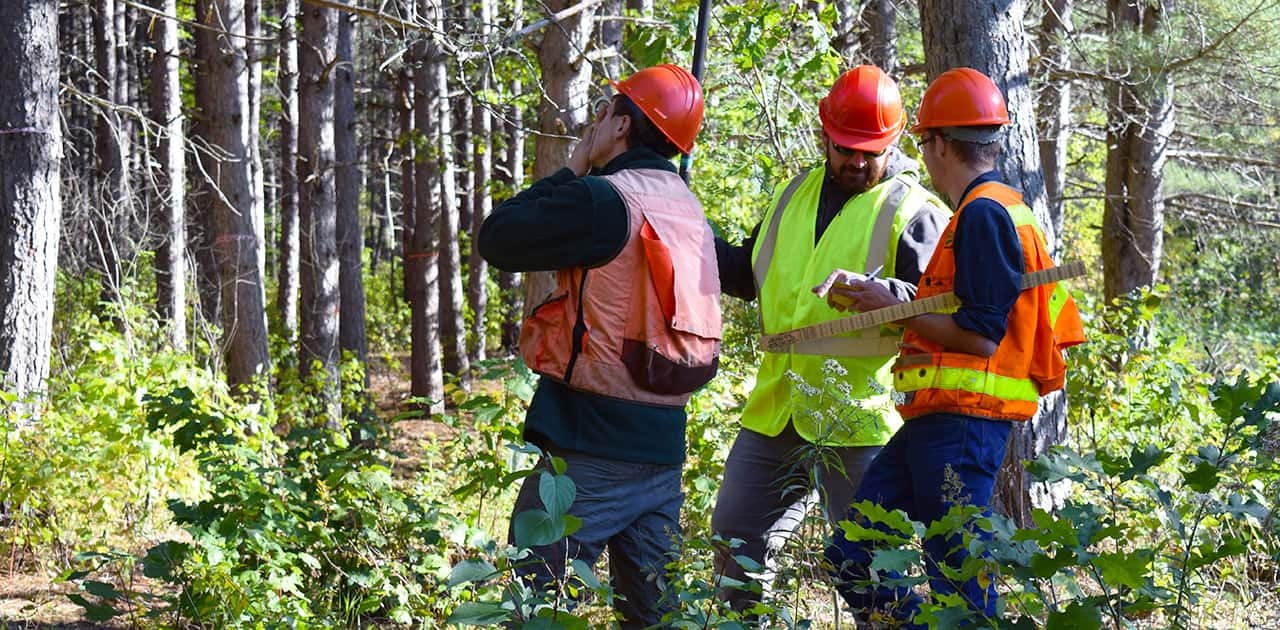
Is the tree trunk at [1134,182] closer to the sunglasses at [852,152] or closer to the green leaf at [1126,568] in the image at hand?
the sunglasses at [852,152]

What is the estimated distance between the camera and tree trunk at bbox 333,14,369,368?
45.8 ft

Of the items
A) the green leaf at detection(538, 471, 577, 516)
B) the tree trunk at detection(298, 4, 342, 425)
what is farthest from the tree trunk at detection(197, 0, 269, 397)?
the green leaf at detection(538, 471, 577, 516)

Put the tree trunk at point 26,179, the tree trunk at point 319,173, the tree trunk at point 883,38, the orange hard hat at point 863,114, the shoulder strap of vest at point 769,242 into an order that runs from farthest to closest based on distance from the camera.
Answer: the tree trunk at point 319,173, the tree trunk at point 883,38, the tree trunk at point 26,179, the shoulder strap of vest at point 769,242, the orange hard hat at point 863,114

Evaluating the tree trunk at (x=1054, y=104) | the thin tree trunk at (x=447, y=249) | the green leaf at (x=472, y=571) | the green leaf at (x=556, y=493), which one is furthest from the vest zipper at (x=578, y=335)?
the thin tree trunk at (x=447, y=249)

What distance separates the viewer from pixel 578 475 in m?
3.38

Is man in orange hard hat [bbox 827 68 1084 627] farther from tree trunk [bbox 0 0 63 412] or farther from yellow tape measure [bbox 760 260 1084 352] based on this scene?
tree trunk [bbox 0 0 63 412]

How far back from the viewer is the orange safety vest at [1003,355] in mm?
3338

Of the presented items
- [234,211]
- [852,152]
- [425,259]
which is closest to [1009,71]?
[852,152]

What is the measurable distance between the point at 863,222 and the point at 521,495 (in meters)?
1.34

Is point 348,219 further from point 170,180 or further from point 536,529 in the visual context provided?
point 536,529

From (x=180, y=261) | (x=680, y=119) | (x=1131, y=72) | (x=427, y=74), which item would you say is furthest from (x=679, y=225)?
(x=427, y=74)

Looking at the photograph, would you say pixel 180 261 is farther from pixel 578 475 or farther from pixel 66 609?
pixel 578 475

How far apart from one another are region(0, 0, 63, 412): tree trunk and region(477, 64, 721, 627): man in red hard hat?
4350mm

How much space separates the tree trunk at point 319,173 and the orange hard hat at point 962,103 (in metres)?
9.66
